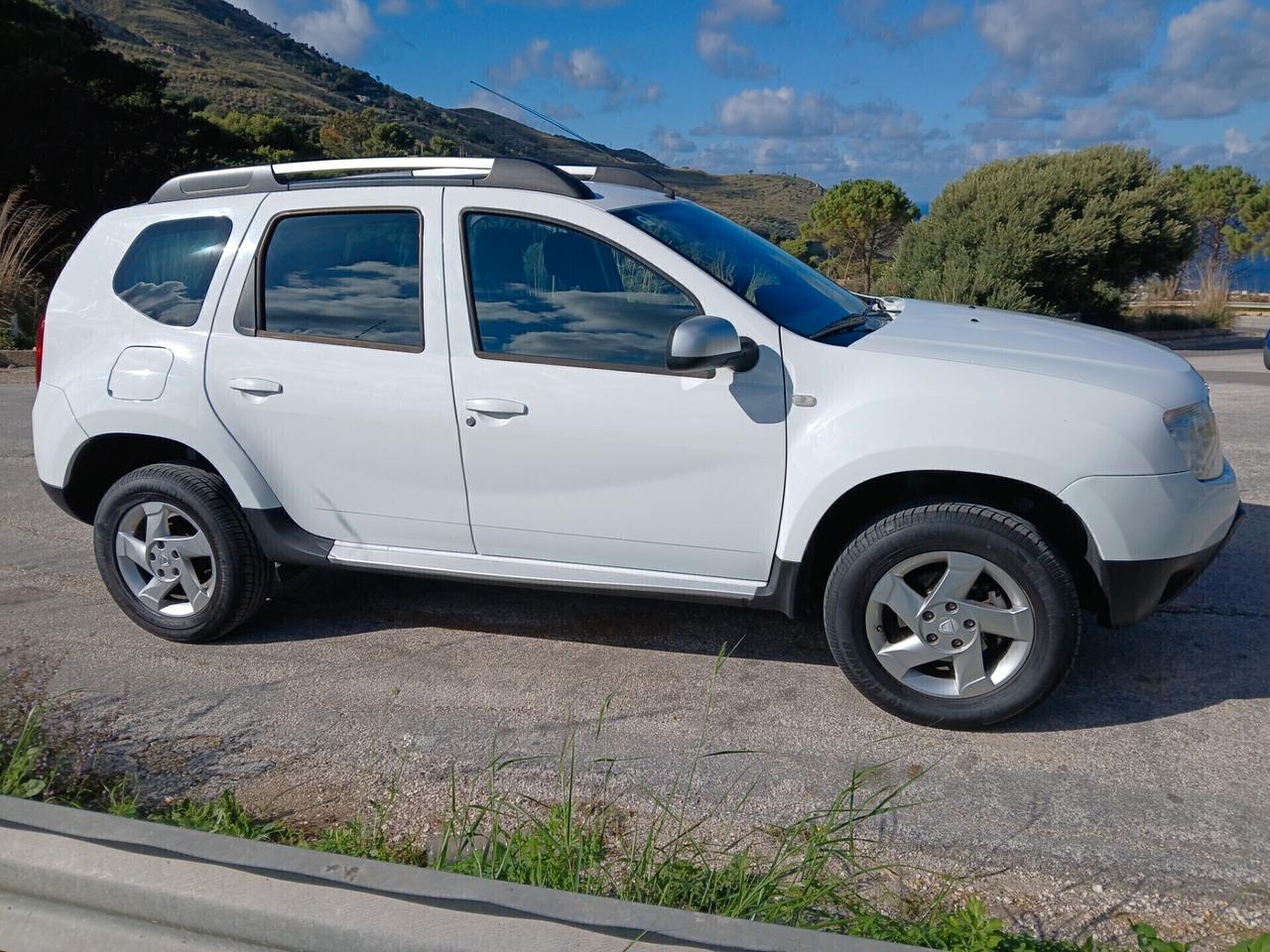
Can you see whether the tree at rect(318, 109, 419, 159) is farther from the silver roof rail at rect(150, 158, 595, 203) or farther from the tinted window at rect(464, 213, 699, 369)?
the tinted window at rect(464, 213, 699, 369)

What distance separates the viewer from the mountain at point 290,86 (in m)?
46.9

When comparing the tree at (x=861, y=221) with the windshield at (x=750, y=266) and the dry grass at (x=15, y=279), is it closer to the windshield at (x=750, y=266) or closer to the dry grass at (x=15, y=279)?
the dry grass at (x=15, y=279)

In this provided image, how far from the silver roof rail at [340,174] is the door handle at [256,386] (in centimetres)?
83

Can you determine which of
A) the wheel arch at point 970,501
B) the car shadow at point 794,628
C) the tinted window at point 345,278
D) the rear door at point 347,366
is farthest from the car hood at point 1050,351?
the tinted window at point 345,278

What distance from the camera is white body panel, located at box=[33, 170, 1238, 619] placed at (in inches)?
140

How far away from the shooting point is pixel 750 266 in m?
4.32

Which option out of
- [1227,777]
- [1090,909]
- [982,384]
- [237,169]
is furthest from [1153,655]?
[237,169]

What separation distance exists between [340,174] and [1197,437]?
3.50 m

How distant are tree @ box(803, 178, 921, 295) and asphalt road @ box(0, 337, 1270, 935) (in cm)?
1988

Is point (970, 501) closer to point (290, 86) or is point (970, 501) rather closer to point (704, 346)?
point (704, 346)

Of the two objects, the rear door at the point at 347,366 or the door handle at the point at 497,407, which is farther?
the rear door at the point at 347,366

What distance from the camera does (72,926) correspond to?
7.58 feet

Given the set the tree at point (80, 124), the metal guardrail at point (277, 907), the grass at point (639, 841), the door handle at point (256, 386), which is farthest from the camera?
the tree at point (80, 124)

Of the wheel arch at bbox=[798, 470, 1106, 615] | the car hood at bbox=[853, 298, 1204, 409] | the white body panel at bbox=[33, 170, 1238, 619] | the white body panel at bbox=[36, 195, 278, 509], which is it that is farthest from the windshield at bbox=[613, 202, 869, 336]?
the white body panel at bbox=[36, 195, 278, 509]
